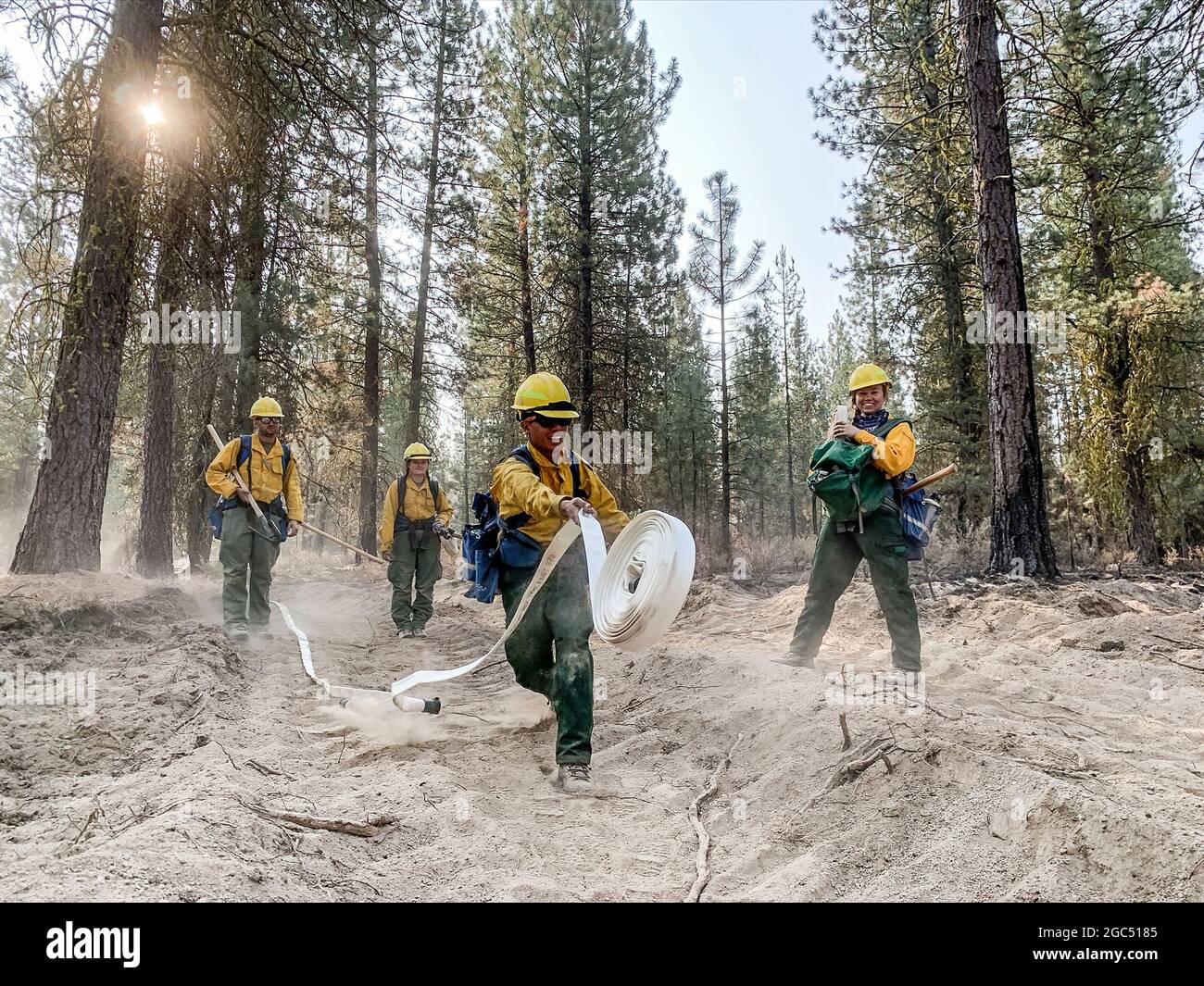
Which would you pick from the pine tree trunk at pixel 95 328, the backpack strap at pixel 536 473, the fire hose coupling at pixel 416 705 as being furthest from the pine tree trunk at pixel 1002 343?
the pine tree trunk at pixel 95 328

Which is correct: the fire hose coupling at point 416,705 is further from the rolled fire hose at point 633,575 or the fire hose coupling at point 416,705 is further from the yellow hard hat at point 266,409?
the yellow hard hat at point 266,409

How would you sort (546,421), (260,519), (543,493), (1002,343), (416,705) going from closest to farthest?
(543,493) → (546,421) → (416,705) → (260,519) → (1002,343)

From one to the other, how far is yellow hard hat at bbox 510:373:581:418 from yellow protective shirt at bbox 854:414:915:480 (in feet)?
7.14

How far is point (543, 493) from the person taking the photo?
4.11 m

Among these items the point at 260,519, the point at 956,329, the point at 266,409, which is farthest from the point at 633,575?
the point at 956,329

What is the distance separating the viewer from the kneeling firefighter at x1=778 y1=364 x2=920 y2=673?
5234 millimetres

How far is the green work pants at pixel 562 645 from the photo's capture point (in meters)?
4.06

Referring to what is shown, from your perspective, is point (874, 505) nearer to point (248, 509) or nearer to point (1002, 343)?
point (1002, 343)

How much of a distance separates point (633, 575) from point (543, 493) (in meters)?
0.81

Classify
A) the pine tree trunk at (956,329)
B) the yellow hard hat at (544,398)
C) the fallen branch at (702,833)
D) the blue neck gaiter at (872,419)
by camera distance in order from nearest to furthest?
1. the fallen branch at (702,833)
2. the yellow hard hat at (544,398)
3. the blue neck gaiter at (872,419)
4. the pine tree trunk at (956,329)

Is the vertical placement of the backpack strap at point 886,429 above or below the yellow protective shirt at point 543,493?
above

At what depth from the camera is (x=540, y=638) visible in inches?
173

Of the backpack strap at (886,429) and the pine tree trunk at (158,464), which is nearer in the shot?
the backpack strap at (886,429)

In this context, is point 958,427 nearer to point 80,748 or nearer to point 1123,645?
point 1123,645
